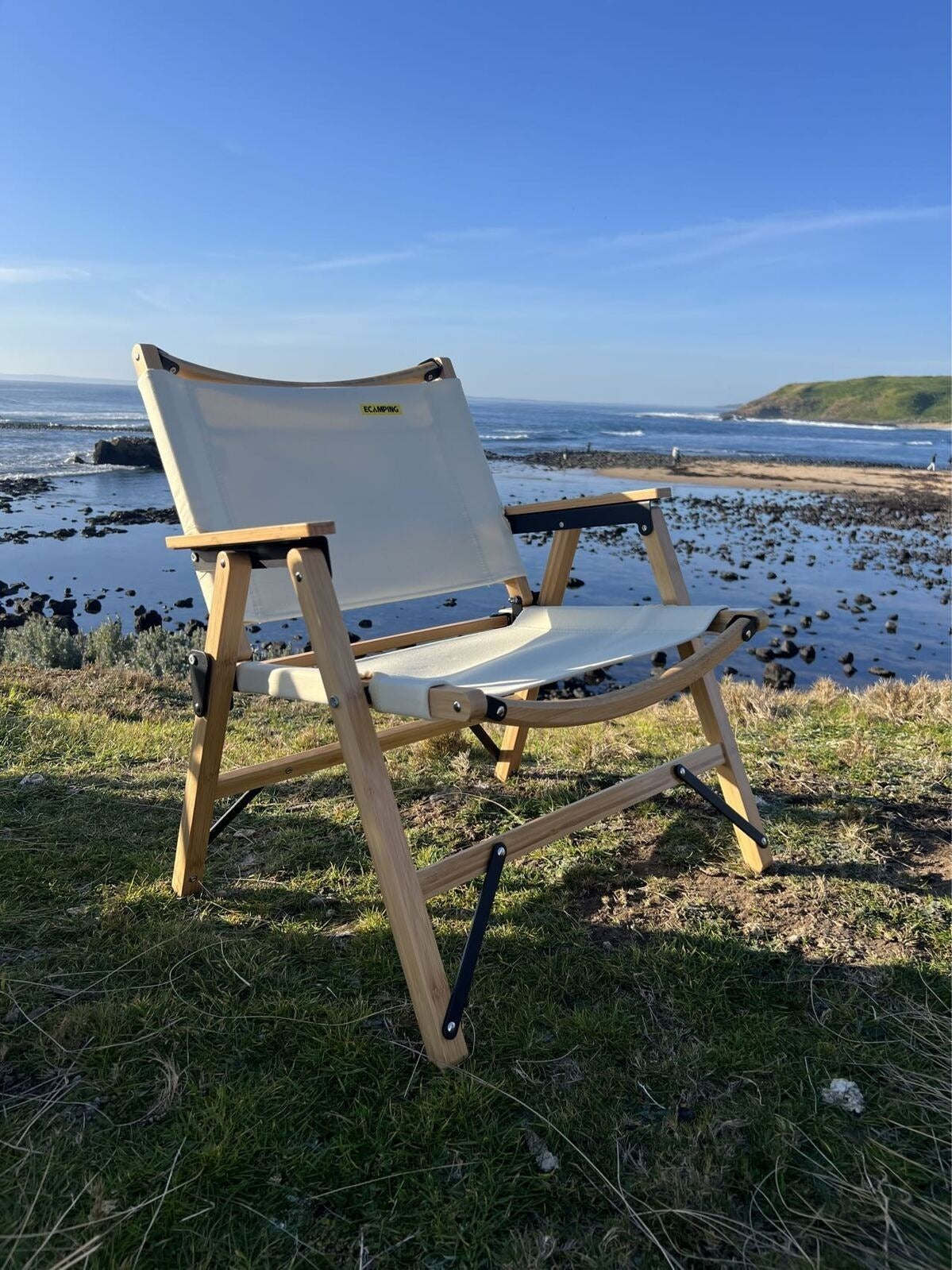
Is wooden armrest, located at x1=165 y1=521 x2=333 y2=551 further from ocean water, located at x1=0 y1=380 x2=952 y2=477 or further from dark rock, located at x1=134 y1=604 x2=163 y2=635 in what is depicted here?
ocean water, located at x1=0 y1=380 x2=952 y2=477

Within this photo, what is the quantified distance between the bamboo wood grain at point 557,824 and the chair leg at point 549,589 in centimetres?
54

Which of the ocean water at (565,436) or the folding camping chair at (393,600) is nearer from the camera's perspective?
the folding camping chair at (393,600)

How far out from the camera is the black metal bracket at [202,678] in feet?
6.76

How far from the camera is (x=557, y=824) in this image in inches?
77.4

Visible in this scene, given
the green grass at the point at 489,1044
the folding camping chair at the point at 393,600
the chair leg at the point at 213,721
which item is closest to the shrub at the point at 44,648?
the green grass at the point at 489,1044

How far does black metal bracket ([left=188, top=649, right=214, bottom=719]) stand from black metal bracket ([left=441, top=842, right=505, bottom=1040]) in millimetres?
777

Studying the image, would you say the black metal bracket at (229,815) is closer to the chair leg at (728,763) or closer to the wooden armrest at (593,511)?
the wooden armrest at (593,511)

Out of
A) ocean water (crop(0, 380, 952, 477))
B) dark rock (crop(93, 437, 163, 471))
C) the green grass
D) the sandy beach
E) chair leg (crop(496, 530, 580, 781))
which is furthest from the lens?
ocean water (crop(0, 380, 952, 477))

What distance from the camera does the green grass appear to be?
1253mm

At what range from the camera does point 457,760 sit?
3.19 meters

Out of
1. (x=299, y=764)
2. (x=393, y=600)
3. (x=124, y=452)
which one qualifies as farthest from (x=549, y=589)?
(x=124, y=452)

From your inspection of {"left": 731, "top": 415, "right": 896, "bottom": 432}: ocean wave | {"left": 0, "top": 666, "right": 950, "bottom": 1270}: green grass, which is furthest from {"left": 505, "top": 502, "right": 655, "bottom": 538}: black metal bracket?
{"left": 731, "top": 415, "right": 896, "bottom": 432}: ocean wave

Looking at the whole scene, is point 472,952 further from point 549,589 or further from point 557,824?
point 549,589

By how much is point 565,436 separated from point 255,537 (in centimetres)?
3481
